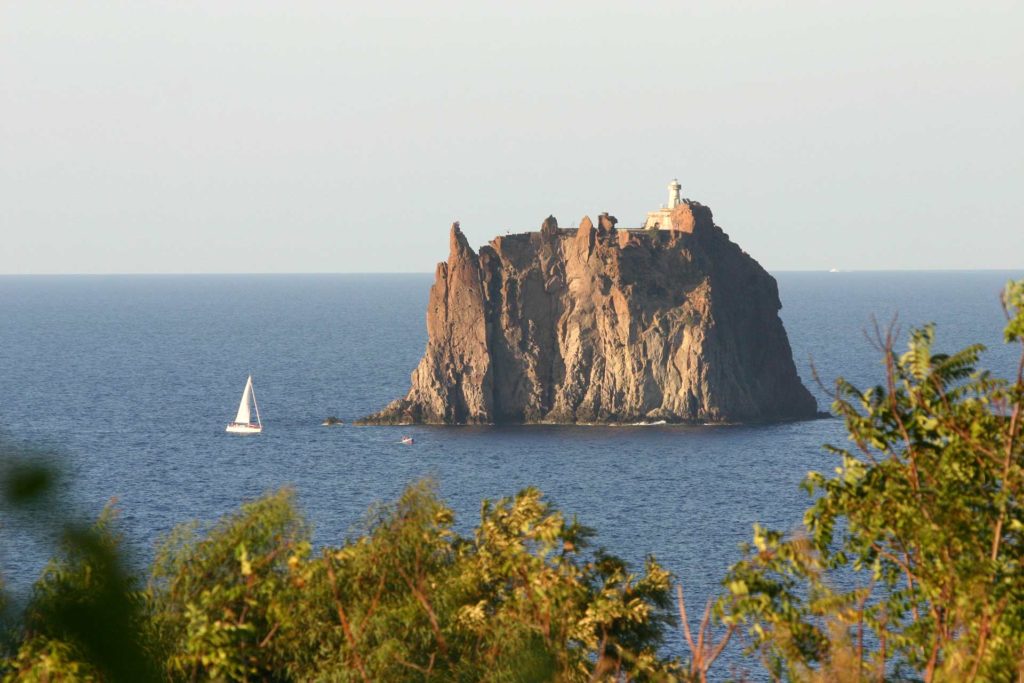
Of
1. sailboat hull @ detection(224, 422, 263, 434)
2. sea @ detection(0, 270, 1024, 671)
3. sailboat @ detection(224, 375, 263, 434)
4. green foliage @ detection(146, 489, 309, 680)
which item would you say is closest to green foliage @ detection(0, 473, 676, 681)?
green foliage @ detection(146, 489, 309, 680)

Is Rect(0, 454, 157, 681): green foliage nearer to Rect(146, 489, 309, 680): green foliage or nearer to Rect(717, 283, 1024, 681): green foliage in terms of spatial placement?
Rect(717, 283, 1024, 681): green foliage

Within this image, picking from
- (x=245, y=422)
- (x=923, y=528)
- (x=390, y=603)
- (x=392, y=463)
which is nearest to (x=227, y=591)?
(x=390, y=603)

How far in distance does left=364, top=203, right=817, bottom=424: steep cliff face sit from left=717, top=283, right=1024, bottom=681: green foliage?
109917mm

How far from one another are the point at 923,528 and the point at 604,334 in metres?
116

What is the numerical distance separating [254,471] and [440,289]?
40317mm

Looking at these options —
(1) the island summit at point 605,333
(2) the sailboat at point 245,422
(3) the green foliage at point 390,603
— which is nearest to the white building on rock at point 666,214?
(1) the island summit at point 605,333

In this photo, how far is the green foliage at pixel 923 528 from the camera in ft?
47.4

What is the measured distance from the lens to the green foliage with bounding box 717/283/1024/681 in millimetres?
14445

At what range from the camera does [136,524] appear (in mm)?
74812

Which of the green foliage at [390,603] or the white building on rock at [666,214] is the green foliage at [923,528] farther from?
the white building on rock at [666,214]

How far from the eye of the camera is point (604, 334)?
130625mm

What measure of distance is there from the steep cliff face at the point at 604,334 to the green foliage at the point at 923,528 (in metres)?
110

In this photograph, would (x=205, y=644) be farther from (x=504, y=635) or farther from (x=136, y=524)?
(x=136, y=524)

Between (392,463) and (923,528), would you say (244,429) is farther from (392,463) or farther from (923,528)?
(923,528)
